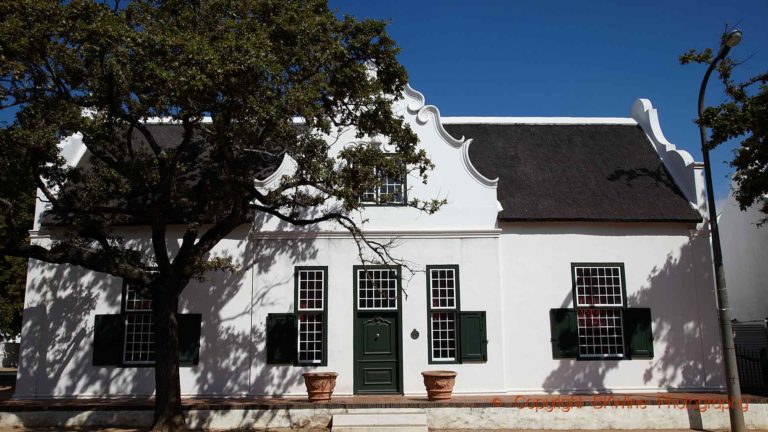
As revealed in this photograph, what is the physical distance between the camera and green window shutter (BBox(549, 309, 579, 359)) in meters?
15.2

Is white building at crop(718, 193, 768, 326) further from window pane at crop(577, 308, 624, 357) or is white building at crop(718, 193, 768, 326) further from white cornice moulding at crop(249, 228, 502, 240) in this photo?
white cornice moulding at crop(249, 228, 502, 240)

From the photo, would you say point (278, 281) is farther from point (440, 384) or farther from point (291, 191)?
point (440, 384)

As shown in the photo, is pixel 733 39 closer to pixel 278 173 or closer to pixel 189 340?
pixel 278 173

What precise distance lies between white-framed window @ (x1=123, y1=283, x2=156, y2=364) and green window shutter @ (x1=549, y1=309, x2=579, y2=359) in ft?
31.5

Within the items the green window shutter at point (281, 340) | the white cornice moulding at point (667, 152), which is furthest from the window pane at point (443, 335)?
the white cornice moulding at point (667, 152)

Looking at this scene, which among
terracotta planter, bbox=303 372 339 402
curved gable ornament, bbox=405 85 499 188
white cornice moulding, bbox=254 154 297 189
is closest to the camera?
terracotta planter, bbox=303 372 339 402

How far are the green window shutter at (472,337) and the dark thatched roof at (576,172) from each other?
2.56 metres

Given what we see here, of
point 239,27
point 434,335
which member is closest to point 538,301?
point 434,335

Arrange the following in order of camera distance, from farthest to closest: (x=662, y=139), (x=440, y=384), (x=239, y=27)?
(x=662, y=139)
(x=440, y=384)
(x=239, y=27)

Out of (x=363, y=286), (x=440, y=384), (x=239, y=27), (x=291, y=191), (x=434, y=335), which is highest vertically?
(x=239, y=27)

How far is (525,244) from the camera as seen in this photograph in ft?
51.7

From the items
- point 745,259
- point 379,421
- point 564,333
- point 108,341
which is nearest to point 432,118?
point 564,333

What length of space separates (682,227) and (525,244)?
4100 mm

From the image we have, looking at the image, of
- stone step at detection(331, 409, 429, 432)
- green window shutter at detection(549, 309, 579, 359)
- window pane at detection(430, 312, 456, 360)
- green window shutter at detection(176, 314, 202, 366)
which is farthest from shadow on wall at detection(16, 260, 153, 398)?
green window shutter at detection(549, 309, 579, 359)
